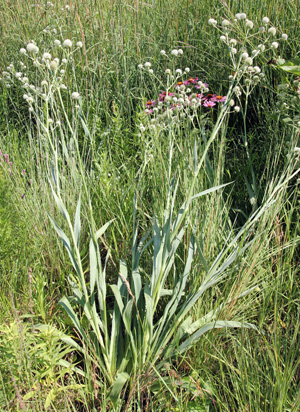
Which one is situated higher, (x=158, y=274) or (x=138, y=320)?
(x=158, y=274)

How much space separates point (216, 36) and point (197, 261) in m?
2.26

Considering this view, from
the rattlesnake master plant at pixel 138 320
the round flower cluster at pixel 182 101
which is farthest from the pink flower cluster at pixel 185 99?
the rattlesnake master plant at pixel 138 320

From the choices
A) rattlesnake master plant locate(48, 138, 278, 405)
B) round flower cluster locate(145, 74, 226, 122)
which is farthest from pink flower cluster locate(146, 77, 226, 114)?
rattlesnake master plant locate(48, 138, 278, 405)

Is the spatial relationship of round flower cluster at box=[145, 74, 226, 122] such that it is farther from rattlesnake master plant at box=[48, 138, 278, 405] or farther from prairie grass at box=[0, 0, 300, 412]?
rattlesnake master plant at box=[48, 138, 278, 405]

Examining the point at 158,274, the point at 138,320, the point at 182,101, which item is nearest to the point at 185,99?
the point at 182,101

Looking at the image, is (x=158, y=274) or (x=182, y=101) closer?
(x=158, y=274)

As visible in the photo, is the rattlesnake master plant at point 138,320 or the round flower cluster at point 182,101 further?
the round flower cluster at point 182,101

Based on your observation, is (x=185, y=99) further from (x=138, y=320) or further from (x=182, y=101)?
(x=138, y=320)

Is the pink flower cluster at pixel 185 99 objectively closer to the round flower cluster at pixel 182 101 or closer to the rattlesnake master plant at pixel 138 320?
the round flower cluster at pixel 182 101

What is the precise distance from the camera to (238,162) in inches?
97.6

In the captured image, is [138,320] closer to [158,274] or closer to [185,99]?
[158,274]

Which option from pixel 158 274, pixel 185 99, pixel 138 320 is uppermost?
pixel 185 99

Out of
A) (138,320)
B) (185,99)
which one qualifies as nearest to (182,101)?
(185,99)

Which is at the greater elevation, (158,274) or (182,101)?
(182,101)
